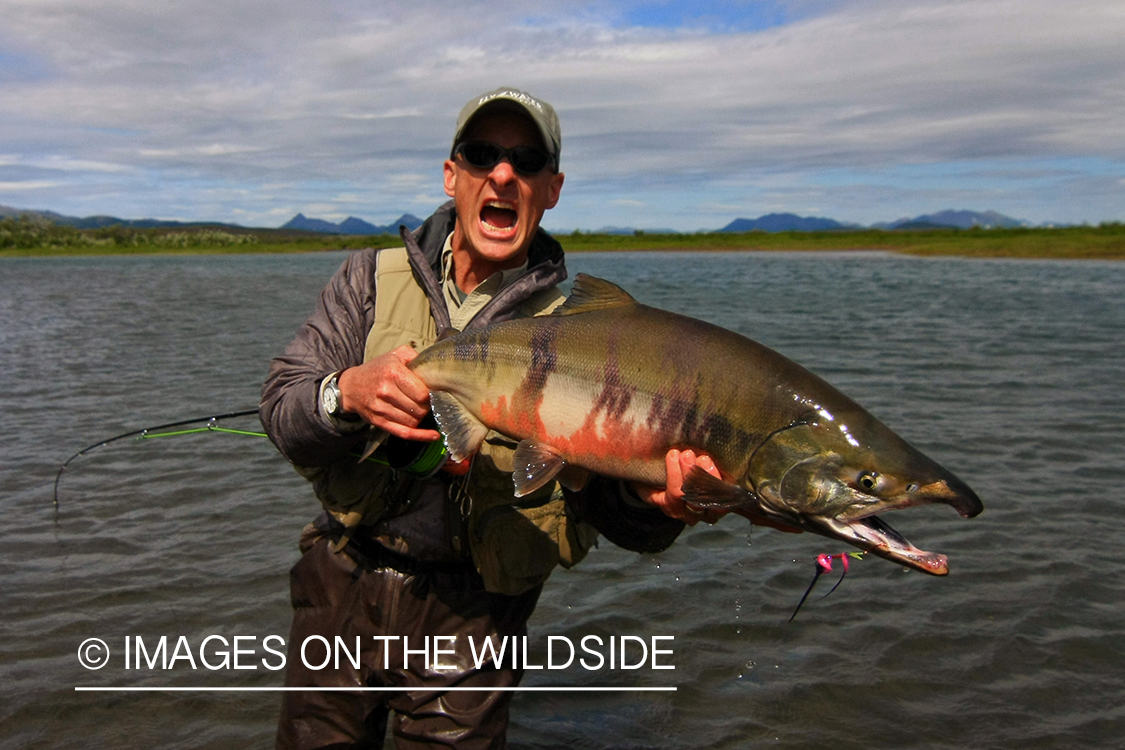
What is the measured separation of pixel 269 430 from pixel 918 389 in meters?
11.3

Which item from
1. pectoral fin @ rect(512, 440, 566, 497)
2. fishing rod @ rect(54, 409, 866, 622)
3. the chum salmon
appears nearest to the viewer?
the chum salmon

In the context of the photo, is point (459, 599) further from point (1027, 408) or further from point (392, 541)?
point (1027, 408)

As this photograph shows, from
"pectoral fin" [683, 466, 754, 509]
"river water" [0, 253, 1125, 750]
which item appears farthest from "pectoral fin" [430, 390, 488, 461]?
"river water" [0, 253, 1125, 750]

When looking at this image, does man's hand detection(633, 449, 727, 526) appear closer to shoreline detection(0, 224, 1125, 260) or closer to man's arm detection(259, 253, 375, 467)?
man's arm detection(259, 253, 375, 467)

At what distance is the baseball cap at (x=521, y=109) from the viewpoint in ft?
11.7

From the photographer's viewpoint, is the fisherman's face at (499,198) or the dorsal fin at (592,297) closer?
the dorsal fin at (592,297)

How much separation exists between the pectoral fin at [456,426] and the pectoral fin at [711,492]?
79cm

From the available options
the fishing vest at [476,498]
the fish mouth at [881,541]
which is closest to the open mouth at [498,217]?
the fishing vest at [476,498]

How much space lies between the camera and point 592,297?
128 inches

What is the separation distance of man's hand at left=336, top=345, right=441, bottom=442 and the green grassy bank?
58725 mm

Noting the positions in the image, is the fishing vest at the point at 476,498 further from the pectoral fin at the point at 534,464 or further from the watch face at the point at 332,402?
the watch face at the point at 332,402

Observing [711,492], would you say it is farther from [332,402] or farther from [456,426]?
[332,402]

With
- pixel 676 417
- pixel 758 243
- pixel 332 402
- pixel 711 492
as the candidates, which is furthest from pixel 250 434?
pixel 758 243

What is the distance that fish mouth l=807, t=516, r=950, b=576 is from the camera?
253 centimetres
